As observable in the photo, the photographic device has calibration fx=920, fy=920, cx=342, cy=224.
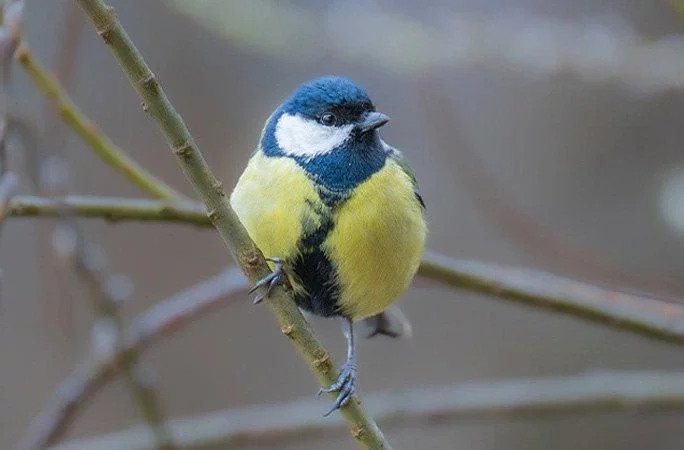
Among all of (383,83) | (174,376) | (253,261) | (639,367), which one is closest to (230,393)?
(174,376)

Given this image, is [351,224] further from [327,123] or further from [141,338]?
[141,338]

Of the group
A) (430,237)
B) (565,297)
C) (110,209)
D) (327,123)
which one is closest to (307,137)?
(327,123)

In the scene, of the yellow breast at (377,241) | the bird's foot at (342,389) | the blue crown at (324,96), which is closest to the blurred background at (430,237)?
the blue crown at (324,96)

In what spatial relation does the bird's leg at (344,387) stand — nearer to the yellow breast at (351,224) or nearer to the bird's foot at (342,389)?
the bird's foot at (342,389)

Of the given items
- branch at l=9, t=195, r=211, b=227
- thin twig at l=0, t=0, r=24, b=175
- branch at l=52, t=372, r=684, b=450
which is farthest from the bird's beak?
branch at l=52, t=372, r=684, b=450

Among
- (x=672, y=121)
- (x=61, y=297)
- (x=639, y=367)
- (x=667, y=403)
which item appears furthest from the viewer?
(x=639, y=367)

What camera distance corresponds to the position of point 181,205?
1.36 meters

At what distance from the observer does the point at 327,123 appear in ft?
4.43

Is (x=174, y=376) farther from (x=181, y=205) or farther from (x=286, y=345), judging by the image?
(x=181, y=205)

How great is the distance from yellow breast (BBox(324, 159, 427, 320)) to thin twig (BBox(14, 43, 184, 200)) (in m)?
0.31

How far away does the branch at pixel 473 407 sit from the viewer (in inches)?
68.0

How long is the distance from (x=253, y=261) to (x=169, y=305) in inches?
32.8

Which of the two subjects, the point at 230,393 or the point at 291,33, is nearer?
the point at 291,33

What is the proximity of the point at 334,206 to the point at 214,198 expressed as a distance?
323mm
